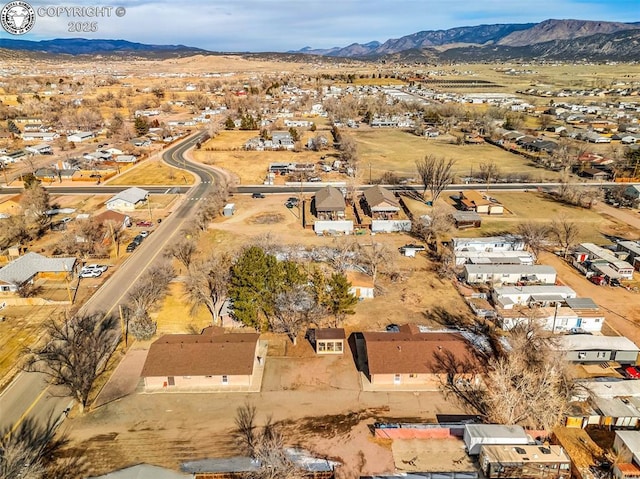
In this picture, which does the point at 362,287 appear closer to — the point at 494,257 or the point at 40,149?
the point at 494,257

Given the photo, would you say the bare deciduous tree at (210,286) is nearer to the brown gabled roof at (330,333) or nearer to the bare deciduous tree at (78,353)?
the bare deciduous tree at (78,353)

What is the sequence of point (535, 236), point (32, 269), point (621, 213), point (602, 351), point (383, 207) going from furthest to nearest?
point (621, 213) < point (383, 207) < point (535, 236) < point (32, 269) < point (602, 351)

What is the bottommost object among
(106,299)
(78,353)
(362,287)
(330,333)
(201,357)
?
(106,299)

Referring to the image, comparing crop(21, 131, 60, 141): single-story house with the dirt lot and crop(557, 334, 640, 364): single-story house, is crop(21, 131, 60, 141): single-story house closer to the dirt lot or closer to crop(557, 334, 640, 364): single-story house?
the dirt lot

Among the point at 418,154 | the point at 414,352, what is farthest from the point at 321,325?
the point at 418,154

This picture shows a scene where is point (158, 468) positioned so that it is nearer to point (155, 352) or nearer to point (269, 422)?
point (269, 422)

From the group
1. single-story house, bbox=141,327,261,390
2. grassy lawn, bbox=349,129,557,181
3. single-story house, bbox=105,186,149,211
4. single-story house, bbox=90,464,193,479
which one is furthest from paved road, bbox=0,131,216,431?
grassy lawn, bbox=349,129,557,181
